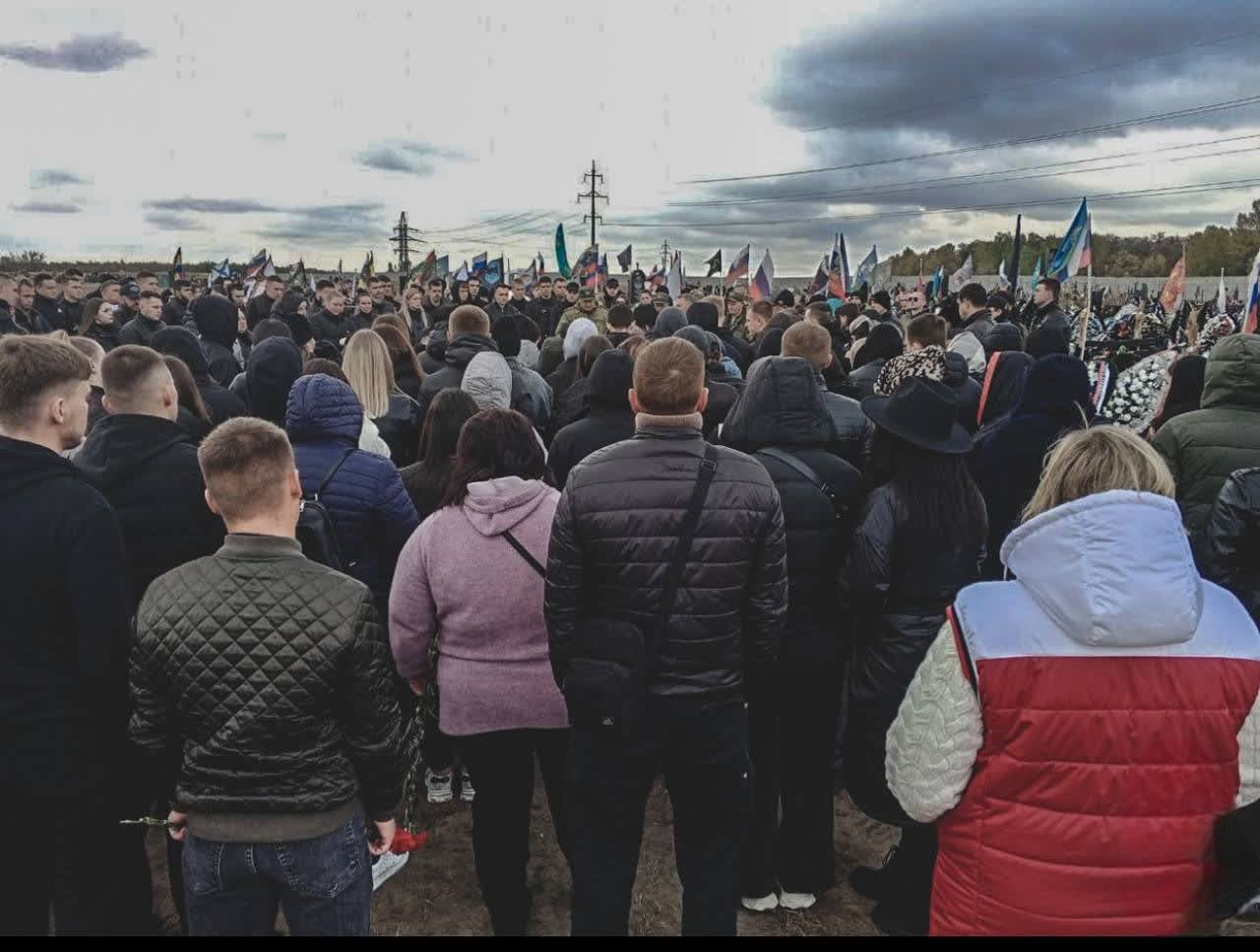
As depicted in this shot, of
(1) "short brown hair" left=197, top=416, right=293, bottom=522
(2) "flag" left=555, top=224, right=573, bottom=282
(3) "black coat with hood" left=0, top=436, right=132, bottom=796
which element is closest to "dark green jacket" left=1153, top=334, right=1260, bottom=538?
(1) "short brown hair" left=197, top=416, right=293, bottom=522

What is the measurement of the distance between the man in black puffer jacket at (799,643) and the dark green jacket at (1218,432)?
2003 mm

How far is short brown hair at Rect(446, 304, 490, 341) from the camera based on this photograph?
5727mm

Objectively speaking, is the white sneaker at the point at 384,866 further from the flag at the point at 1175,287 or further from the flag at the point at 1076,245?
the flag at the point at 1175,287

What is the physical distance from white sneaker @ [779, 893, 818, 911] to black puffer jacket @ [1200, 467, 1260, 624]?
210 centimetres

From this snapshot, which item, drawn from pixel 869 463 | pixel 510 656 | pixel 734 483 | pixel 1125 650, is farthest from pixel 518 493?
pixel 1125 650

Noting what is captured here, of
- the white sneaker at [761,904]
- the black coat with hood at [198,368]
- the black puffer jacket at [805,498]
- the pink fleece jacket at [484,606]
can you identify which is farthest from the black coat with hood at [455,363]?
the white sneaker at [761,904]

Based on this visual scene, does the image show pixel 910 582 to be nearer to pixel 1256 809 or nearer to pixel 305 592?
pixel 1256 809

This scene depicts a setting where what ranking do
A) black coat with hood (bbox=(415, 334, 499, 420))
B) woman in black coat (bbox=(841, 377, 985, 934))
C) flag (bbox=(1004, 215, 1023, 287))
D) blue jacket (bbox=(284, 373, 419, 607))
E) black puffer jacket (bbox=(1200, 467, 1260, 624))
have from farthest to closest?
1. flag (bbox=(1004, 215, 1023, 287))
2. black coat with hood (bbox=(415, 334, 499, 420))
3. blue jacket (bbox=(284, 373, 419, 607))
4. black puffer jacket (bbox=(1200, 467, 1260, 624))
5. woman in black coat (bbox=(841, 377, 985, 934))

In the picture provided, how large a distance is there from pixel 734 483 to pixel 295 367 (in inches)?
121

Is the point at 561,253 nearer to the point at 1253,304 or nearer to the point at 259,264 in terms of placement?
the point at 259,264

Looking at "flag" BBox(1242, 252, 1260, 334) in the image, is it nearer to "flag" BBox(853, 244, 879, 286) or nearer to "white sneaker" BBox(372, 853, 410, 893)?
"white sneaker" BBox(372, 853, 410, 893)

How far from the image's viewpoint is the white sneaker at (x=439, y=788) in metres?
4.23

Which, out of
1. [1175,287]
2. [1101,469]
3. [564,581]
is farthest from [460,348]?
[1175,287]

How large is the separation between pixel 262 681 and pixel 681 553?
121 cm
